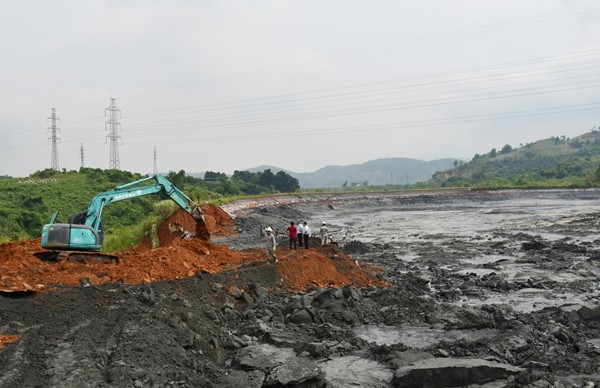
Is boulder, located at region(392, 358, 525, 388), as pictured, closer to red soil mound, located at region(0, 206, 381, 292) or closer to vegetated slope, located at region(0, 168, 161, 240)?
red soil mound, located at region(0, 206, 381, 292)

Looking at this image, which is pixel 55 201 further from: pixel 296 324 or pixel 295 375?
pixel 295 375

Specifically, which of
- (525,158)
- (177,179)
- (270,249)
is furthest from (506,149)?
(270,249)

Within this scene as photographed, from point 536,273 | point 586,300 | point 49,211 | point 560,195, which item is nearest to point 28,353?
point 586,300

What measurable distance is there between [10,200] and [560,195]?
64377 millimetres

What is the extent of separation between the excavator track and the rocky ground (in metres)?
0.60

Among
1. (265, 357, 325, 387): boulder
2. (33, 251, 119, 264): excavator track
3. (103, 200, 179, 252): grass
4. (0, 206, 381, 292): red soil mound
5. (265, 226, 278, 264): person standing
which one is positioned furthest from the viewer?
(103, 200, 179, 252): grass

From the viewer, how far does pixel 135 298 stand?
13297 mm

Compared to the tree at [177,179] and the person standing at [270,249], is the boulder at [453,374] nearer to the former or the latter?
the person standing at [270,249]

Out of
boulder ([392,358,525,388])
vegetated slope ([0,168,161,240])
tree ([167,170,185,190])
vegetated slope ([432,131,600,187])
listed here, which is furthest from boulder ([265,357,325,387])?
vegetated slope ([432,131,600,187])

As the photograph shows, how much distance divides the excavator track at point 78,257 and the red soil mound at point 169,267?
276 millimetres

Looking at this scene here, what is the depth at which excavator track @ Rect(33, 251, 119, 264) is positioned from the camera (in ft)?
53.2

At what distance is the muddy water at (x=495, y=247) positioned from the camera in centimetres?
1691

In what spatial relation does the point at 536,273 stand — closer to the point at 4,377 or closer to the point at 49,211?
the point at 4,377

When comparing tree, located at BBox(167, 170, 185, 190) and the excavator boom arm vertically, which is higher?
tree, located at BBox(167, 170, 185, 190)
